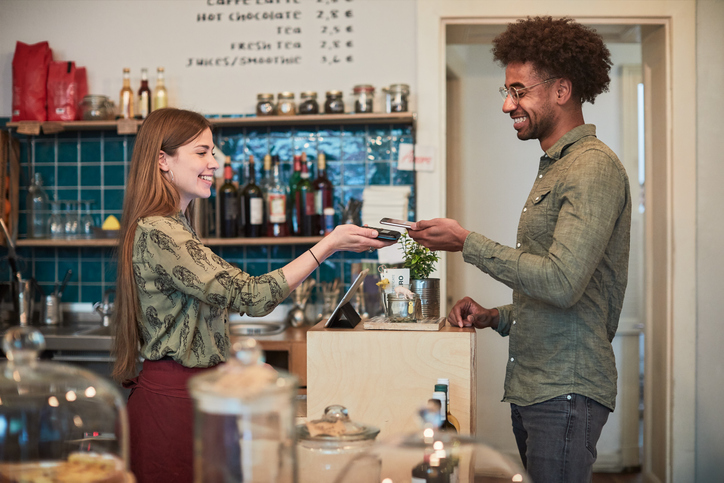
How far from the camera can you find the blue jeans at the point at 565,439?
1487 mm

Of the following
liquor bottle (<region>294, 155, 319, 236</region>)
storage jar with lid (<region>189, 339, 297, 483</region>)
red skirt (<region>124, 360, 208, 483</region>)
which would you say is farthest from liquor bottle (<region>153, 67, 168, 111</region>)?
storage jar with lid (<region>189, 339, 297, 483</region>)

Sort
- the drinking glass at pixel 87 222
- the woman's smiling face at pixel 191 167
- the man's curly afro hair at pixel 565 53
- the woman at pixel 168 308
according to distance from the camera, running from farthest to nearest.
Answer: the drinking glass at pixel 87 222, the woman's smiling face at pixel 191 167, the man's curly afro hair at pixel 565 53, the woman at pixel 168 308

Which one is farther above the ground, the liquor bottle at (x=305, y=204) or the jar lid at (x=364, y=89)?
the jar lid at (x=364, y=89)

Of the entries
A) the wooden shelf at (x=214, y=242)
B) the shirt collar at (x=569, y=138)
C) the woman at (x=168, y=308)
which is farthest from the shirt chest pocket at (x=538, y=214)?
the wooden shelf at (x=214, y=242)

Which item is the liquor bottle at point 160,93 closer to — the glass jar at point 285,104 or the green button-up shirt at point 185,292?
the glass jar at point 285,104

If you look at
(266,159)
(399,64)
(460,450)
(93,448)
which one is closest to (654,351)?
(399,64)

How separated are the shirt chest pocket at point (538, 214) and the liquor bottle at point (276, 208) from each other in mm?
1771

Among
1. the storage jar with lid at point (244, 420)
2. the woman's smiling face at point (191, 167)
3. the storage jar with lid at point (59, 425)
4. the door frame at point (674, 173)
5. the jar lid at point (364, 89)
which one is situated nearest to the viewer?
the storage jar with lid at point (244, 420)

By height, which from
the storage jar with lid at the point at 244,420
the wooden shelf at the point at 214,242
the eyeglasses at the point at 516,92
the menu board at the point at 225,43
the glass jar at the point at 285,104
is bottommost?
the storage jar with lid at the point at 244,420

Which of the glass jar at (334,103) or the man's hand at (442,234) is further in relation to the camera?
the glass jar at (334,103)

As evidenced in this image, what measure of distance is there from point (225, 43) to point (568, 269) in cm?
258

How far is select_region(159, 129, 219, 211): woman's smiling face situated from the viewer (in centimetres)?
176

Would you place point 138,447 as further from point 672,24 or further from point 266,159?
point 672,24

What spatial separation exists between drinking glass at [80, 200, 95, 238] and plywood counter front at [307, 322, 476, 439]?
2.31 metres
